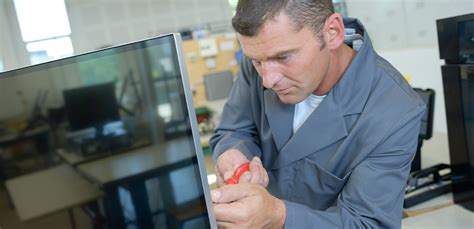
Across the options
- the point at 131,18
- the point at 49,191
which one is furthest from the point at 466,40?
the point at 131,18

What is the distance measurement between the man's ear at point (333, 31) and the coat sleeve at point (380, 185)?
197 millimetres

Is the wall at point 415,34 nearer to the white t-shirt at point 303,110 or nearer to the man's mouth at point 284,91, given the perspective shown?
the white t-shirt at point 303,110

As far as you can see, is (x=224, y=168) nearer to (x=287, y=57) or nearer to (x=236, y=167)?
(x=236, y=167)

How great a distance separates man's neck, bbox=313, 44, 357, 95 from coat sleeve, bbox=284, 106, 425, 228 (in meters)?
0.18

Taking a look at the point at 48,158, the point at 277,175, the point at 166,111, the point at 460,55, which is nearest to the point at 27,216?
the point at 48,158

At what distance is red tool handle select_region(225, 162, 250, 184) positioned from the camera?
751 mm

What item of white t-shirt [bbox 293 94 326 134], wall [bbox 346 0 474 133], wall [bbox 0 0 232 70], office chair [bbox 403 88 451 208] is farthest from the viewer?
wall [bbox 0 0 232 70]

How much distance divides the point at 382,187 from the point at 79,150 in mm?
529

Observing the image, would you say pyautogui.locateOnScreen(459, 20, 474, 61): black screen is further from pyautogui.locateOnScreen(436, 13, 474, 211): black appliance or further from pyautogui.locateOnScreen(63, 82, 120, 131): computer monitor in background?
pyautogui.locateOnScreen(63, 82, 120, 131): computer monitor in background

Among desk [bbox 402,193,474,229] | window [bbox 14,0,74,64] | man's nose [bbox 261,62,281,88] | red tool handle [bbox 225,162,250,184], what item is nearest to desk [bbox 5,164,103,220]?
red tool handle [bbox 225,162,250,184]

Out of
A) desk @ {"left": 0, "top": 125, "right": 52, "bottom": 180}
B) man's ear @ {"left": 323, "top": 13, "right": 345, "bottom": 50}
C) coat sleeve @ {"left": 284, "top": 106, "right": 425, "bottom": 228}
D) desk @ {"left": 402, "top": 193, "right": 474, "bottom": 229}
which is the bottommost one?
desk @ {"left": 402, "top": 193, "right": 474, "bottom": 229}

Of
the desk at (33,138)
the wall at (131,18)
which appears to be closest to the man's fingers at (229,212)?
the desk at (33,138)

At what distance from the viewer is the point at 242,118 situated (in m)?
1.05

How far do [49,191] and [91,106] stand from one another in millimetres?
143
